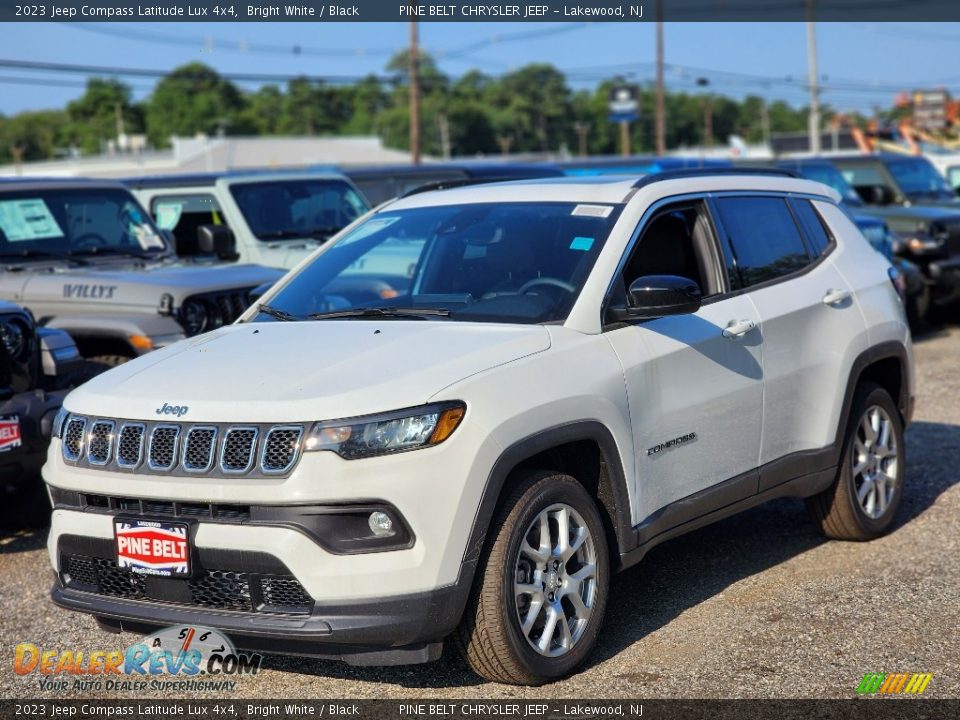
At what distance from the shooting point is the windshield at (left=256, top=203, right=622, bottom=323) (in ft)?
16.5

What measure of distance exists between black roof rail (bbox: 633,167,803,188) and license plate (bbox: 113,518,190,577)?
246 centimetres

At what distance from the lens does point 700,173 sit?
19.3 feet

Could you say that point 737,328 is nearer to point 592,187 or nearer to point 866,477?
point 592,187

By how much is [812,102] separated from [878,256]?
145ft

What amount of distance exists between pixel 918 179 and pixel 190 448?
16.1 m

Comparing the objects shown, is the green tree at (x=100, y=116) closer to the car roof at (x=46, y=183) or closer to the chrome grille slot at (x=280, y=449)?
the car roof at (x=46, y=183)

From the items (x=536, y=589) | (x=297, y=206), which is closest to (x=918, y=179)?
(x=297, y=206)

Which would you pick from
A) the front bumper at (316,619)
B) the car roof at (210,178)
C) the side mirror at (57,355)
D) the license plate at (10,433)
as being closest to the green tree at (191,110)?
the car roof at (210,178)

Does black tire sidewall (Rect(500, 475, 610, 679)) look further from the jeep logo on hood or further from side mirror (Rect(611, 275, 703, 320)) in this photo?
the jeep logo on hood

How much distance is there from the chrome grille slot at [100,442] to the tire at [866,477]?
3.48 m

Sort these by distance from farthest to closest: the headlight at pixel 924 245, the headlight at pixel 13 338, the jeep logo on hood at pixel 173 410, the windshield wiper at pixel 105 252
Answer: the headlight at pixel 924 245
the windshield wiper at pixel 105 252
the headlight at pixel 13 338
the jeep logo on hood at pixel 173 410

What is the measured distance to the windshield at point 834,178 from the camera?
661 inches

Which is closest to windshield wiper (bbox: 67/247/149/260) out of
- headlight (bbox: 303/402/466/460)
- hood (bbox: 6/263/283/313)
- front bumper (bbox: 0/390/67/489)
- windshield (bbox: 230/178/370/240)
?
hood (bbox: 6/263/283/313)

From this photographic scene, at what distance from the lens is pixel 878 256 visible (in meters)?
6.86
